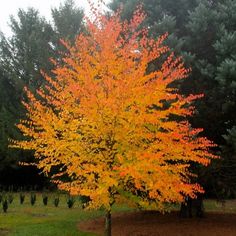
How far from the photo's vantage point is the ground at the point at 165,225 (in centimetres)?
1584

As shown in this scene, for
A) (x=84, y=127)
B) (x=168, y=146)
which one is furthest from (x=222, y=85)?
(x=84, y=127)

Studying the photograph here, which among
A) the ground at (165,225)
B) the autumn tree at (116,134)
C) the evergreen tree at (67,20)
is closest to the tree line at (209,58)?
the ground at (165,225)

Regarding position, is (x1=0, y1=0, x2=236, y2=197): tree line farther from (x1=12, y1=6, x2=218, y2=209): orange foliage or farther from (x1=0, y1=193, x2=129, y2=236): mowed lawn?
(x1=0, y1=193, x2=129, y2=236): mowed lawn

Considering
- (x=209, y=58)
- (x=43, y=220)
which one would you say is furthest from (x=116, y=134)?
(x=43, y=220)

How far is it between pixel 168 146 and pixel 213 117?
19.5 ft

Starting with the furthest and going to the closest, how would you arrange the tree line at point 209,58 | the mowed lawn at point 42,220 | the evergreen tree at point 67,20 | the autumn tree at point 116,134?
the evergreen tree at point 67,20
the mowed lawn at point 42,220
the tree line at point 209,58
the autumn tree at point 116,134

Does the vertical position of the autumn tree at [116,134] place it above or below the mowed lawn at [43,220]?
above

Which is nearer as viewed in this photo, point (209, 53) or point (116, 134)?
point (116, 134)

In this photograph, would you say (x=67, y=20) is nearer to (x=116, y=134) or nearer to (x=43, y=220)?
(x=43, y=220)

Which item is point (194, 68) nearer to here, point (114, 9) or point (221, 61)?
point (221, 61)

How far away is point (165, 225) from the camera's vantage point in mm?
17562

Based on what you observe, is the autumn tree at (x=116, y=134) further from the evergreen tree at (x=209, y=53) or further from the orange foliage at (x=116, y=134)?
the evergreen tree at (x=209, y=53)

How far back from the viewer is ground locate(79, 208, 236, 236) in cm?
1584

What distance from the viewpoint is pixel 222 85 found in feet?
51.1
